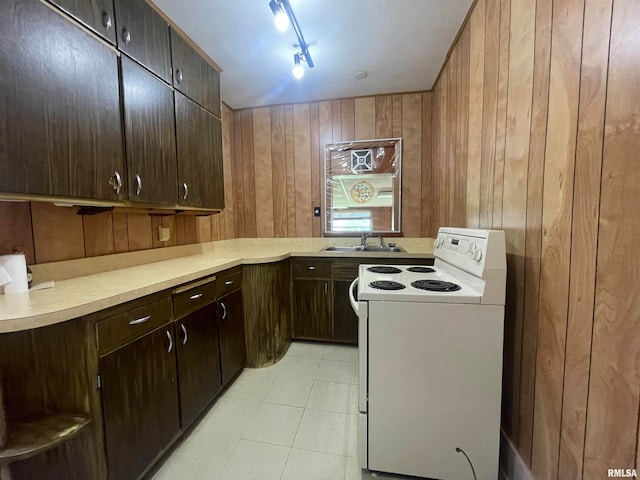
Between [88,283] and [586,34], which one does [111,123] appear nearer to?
[88,283]

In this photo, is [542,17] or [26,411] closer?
[26,411]

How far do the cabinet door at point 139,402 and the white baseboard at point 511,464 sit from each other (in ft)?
5.41

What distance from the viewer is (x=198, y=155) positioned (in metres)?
2.04

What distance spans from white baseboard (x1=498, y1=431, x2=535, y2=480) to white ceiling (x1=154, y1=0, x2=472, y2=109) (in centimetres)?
245

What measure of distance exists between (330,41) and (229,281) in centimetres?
193

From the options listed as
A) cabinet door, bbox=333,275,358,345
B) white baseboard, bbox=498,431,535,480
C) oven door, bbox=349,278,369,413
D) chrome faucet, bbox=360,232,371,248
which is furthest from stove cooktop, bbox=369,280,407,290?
chrome faucet, bbox=360,232,371,248

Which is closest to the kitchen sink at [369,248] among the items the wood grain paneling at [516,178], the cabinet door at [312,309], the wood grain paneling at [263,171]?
the cabinet door at [312,309]

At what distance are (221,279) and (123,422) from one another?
91 centimetres

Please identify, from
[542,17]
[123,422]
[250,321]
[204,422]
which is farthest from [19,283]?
[542,17]

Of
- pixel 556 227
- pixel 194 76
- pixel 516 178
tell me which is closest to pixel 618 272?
pixel 556 227

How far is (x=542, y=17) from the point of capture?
3.36 feet

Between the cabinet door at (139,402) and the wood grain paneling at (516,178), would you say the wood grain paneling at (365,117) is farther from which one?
the cabinet door at (139,402)

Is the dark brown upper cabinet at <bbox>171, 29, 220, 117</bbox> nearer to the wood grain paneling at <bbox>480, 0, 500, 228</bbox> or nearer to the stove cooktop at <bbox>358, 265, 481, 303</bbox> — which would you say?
the stove cooktop at <bbox>358, 265, 481, 303</bbox>

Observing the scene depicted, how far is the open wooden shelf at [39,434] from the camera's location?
0.82 meters
